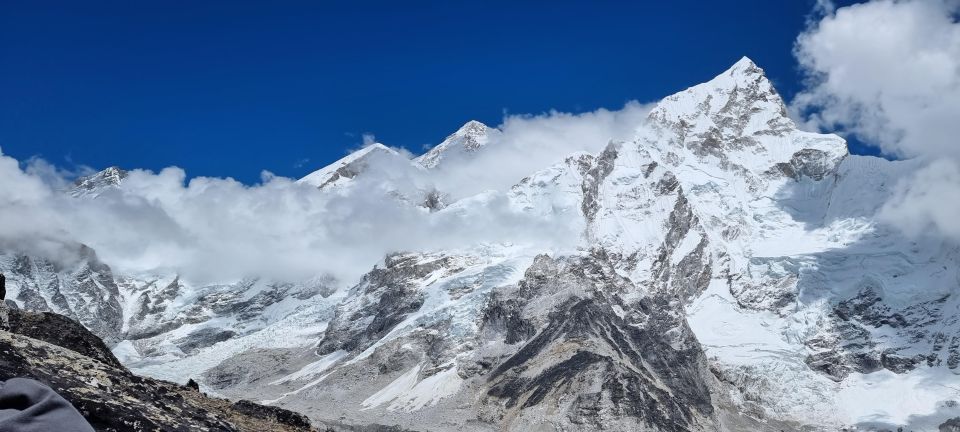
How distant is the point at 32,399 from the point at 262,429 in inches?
655

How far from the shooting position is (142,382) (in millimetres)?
20734

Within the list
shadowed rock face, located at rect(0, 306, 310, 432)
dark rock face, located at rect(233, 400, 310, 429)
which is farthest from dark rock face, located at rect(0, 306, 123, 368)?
dark rock face, located at rect(233, 400, 310, 429)

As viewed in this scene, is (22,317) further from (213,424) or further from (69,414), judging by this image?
(69,414)

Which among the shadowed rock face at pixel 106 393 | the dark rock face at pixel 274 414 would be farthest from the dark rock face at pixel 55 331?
the dark rock face at pixel 274 414

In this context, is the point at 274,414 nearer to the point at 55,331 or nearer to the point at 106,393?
the point at 55,331

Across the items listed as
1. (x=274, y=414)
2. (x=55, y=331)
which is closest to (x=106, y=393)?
(x=274, y=414)

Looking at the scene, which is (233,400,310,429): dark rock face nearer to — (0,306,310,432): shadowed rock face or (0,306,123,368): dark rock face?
(0,306,310,432): shadowed rock face

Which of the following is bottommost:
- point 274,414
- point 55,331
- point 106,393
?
point 106,393

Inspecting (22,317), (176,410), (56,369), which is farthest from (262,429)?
(22,317)

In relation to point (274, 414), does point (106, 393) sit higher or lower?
lower

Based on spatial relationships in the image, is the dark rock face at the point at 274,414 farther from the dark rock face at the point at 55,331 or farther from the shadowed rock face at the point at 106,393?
the dark rock face at the point at 55,331

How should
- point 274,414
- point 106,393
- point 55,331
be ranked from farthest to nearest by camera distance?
point 274,414 → point 55,331 → point 106,393

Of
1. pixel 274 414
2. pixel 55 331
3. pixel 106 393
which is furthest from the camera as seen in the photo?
pixel 274 414

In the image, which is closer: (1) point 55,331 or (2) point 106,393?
(2) point 106,393
